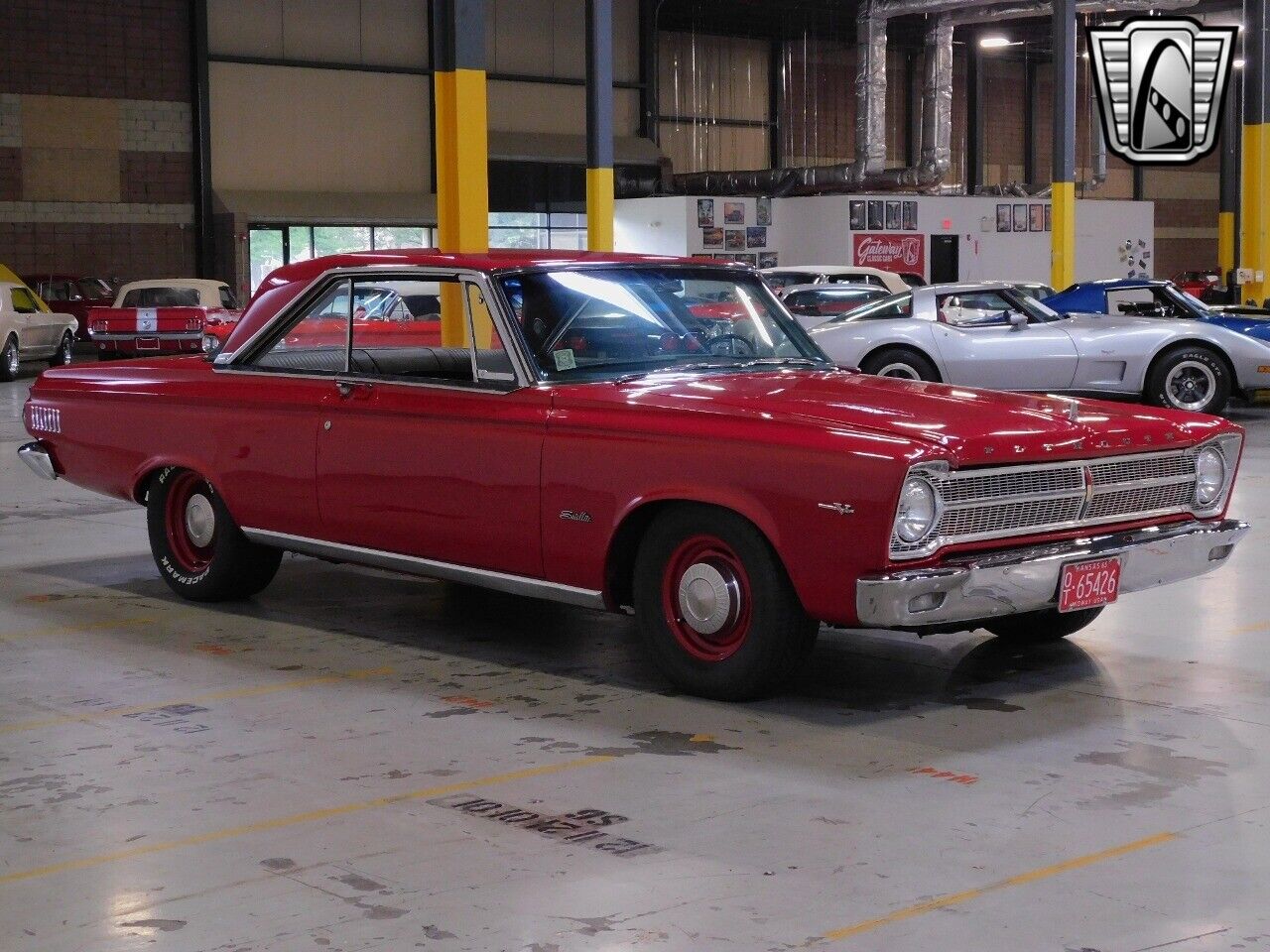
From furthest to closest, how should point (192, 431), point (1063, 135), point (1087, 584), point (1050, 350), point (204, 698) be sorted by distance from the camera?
1. point (1063, 135)
2. point (1050, 350)
3. point (192, 431)
4. point (204, 698)
5. point (1087, 584)

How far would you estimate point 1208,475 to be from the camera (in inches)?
239

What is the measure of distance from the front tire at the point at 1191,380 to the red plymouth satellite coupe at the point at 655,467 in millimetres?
9485

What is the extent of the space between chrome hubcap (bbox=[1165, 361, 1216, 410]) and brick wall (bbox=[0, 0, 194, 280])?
23208 millimetres

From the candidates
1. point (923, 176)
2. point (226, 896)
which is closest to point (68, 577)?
point (226, 896)

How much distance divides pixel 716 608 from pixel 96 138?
30.3 metres

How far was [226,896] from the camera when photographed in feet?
Result: 12.6

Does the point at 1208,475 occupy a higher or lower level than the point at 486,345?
lower

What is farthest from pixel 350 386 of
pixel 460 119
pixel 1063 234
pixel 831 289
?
pixel 1063 234

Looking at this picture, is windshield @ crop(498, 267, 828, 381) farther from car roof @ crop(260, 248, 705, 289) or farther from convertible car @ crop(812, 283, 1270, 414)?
convertible car @ crop(812, 283, 1270, 414)

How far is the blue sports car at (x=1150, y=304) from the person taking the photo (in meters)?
16.6

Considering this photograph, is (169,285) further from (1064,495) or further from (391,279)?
(1064,495)

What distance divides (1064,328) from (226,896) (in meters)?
12.9

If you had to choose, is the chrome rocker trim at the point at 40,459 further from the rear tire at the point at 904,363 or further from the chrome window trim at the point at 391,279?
the rear tire at the point at 904,363

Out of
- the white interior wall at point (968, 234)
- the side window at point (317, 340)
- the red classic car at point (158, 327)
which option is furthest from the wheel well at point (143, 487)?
the white interior wall at point (968, 234)
